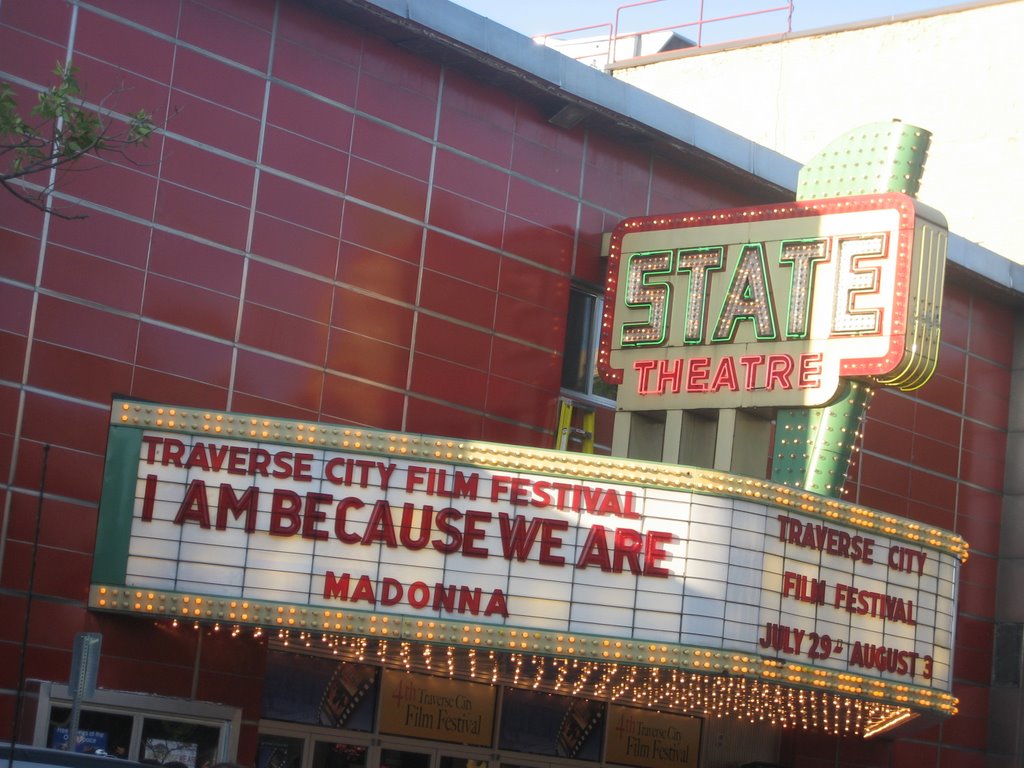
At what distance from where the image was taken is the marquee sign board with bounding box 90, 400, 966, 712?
15.7m

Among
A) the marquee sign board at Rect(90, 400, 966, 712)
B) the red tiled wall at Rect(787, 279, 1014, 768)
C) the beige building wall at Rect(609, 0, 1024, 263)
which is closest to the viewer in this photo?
the marquee sign board at Rect(90, 400, 966, 712)

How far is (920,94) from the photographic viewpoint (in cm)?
2973

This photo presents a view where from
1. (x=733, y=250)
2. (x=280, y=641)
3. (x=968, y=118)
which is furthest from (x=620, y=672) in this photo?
(x=968, y=118)

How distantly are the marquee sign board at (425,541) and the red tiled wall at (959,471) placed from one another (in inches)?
316

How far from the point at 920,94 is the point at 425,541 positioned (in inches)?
682

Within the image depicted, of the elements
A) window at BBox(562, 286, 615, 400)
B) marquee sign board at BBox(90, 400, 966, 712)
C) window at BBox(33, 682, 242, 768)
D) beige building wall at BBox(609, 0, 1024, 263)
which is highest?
beige building wall at BBox(609, 0, 1024, 263)

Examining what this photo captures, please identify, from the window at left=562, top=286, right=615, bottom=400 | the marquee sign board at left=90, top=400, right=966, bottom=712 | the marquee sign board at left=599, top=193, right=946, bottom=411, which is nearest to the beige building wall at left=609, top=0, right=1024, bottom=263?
the window at left=562, top=286, right=615, bottom=400

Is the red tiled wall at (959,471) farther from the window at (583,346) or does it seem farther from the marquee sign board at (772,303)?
the marquee sign board at (772,303)

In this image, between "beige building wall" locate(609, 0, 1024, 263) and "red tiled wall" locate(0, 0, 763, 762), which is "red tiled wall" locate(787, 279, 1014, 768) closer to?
"beige building wall" locate(609, 0, 1024, 263)

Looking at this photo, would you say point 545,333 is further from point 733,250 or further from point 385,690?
point 385,690

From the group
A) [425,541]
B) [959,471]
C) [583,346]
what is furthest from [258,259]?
[959,471]

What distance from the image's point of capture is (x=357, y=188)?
1822 centimetres

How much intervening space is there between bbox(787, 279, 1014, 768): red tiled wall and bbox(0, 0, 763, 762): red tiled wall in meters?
6.05

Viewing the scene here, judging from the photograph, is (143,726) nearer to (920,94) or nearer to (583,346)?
(583,346)
